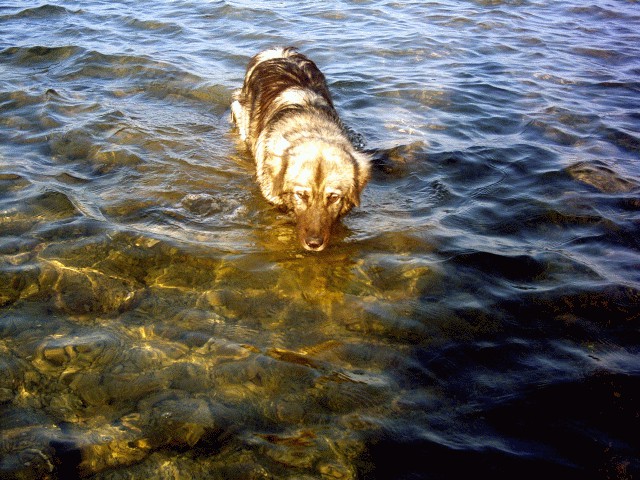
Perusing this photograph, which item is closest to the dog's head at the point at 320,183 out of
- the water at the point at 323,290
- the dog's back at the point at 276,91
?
the water at the point at 323,290

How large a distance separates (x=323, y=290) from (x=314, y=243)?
0.59 metres

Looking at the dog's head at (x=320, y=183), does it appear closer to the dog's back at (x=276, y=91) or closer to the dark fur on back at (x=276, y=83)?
the dog's back at (x=276, y=91)

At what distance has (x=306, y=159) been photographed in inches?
216

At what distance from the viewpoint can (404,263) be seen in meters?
5.01

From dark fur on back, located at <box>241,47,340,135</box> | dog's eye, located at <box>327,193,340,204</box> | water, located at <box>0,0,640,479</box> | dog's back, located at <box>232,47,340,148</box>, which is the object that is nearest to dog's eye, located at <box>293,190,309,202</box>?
dog's eye, located at <box>327,193,340,204</box>

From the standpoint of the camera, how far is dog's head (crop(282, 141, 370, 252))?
5375mm

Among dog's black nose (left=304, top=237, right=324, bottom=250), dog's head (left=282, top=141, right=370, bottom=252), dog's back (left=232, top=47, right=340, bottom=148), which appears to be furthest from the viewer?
dog's back (left=232, top=47, right=340, bottom=148)

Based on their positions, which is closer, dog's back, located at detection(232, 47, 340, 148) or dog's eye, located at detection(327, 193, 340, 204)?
dog's eye, located at detection(327, 193, 340, 204)

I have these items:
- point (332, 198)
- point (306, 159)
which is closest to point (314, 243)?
point (332, 198)

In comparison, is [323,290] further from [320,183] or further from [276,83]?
[276,83]

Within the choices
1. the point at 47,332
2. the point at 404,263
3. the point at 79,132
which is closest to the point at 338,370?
the point at 404,263

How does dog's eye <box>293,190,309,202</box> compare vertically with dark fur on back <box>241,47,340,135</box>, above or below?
below

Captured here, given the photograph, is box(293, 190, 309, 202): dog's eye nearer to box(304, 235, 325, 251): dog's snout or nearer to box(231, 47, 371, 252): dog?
box(231, 47, 371, 252): dog

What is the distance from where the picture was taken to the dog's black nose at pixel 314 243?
16.7 ft
